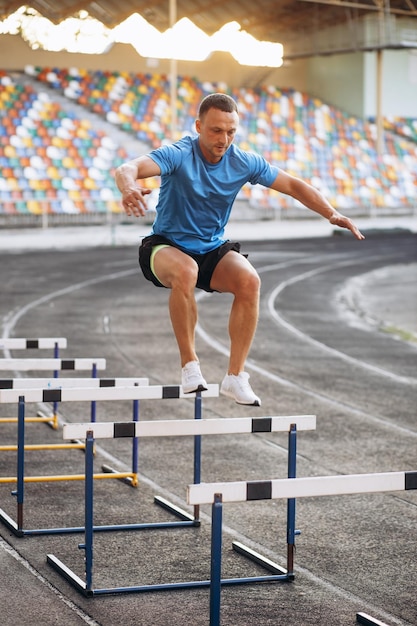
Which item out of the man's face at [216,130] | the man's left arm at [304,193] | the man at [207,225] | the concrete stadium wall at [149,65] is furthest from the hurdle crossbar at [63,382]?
the concrete stadium wall at [149,65]

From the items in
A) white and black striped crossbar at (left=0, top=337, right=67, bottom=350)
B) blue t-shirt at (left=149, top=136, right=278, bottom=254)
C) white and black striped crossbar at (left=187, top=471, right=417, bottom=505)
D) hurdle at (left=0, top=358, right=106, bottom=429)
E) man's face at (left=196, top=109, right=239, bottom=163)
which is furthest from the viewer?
white and black striped crossbar at (left=0, top=337, right=67, bottom=350)

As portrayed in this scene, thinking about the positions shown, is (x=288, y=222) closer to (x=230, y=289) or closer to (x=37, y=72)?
(x=37, y=72)

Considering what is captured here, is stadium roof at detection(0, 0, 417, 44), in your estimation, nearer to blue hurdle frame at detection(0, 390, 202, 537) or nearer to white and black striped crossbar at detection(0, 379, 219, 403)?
blue hurdle frame at detection(0, 390, 202, 537)

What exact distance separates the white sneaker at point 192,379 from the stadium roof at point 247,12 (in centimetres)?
3896

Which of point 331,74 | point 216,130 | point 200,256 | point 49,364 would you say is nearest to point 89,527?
point 200,256

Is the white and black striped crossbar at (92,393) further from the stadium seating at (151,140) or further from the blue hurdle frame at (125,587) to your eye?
the stadium seating at (151,140)

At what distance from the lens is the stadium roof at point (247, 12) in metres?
45.8

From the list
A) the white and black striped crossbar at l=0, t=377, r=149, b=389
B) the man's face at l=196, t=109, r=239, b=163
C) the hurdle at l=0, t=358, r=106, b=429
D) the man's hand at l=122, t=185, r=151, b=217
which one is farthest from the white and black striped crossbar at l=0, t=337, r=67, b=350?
the man's hand at l=122, t=185, r=151, b=217

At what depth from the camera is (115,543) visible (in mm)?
7539

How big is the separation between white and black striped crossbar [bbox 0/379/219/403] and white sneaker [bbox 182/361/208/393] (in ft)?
0.78

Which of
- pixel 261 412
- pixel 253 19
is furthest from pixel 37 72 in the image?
pixel 261 412

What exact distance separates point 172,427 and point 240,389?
0.76 meters

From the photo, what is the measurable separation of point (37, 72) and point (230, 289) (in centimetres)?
3789

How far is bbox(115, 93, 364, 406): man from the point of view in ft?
22.1
